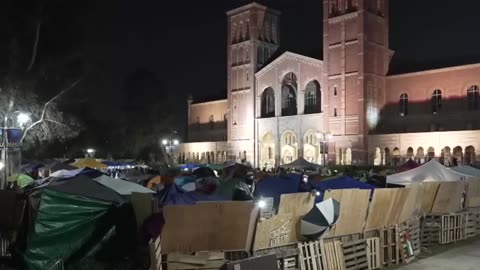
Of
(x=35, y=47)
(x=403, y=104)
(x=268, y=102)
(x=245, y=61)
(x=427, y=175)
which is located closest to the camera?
(x=427, y=175)

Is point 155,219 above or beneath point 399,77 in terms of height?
beneath

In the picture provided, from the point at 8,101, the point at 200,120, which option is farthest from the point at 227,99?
the point at 8,101

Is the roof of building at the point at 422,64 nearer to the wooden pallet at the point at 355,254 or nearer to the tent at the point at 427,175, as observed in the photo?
the tent at the point at 427,175

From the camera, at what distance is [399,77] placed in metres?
50.4

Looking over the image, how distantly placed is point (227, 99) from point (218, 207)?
5591 cm

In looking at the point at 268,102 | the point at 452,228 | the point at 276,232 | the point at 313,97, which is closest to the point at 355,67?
the point at 313,97

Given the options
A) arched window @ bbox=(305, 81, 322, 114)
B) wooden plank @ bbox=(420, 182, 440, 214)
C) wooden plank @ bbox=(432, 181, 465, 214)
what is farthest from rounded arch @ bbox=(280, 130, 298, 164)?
wooden plank @ bbox=(420, 182, 440, 214)

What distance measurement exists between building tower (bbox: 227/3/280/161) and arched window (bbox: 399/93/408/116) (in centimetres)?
1701

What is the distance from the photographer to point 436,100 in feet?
156

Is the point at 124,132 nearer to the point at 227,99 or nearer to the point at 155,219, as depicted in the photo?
the point at 227,99

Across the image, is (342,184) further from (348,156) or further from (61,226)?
(348,156)

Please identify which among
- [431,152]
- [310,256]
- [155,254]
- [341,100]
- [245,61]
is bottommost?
[310,256]

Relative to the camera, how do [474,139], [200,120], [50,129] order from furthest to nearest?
[200,120], [474,139], [50,129]

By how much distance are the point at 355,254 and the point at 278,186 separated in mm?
5423
